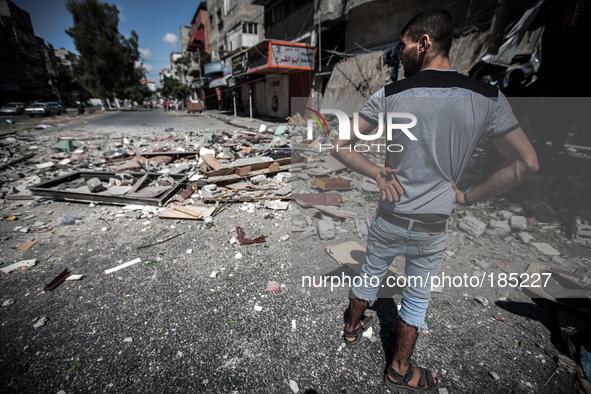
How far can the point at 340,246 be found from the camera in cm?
341

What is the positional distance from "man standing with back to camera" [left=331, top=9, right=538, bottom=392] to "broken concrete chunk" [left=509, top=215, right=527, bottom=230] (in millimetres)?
2913

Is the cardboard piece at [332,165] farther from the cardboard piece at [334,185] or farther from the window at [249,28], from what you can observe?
the window at [249,28]

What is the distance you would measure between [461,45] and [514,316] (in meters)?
8.32

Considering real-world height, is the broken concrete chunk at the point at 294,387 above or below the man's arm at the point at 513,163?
below

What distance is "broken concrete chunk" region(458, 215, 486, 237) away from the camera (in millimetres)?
3785

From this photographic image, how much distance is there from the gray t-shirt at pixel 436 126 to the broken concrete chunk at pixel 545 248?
318cm

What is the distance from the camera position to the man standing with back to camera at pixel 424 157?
1.33m

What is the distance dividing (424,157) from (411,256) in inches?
25.4

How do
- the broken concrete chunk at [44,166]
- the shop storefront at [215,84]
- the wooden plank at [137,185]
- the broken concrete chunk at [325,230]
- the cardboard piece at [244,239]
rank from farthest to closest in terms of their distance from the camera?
the shop storefront at [215,84], the broken concrete chunk at [44,166], the wooden plank at [137,185], the broken concrete chunk at [325,230], the cardboard piece at [244,239]

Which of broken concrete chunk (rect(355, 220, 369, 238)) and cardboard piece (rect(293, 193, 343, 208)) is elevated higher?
cardboard piece (rect(293, 193, 343, 208))

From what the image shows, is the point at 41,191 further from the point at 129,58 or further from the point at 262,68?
the point at 129,58

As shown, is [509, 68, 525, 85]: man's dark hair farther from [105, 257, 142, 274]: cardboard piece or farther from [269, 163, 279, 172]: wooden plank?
[105, 257, 142, 274]: cardboard piece

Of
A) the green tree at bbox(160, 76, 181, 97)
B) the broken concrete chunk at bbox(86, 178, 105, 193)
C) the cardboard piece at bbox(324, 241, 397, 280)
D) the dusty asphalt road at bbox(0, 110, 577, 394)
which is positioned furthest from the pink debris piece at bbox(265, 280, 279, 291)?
the green tree at bbox(160, 76, 181, 97)

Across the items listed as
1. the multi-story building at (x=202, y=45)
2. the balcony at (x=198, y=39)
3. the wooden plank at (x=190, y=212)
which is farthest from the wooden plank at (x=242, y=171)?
the balcony at (x=198, y=39)
